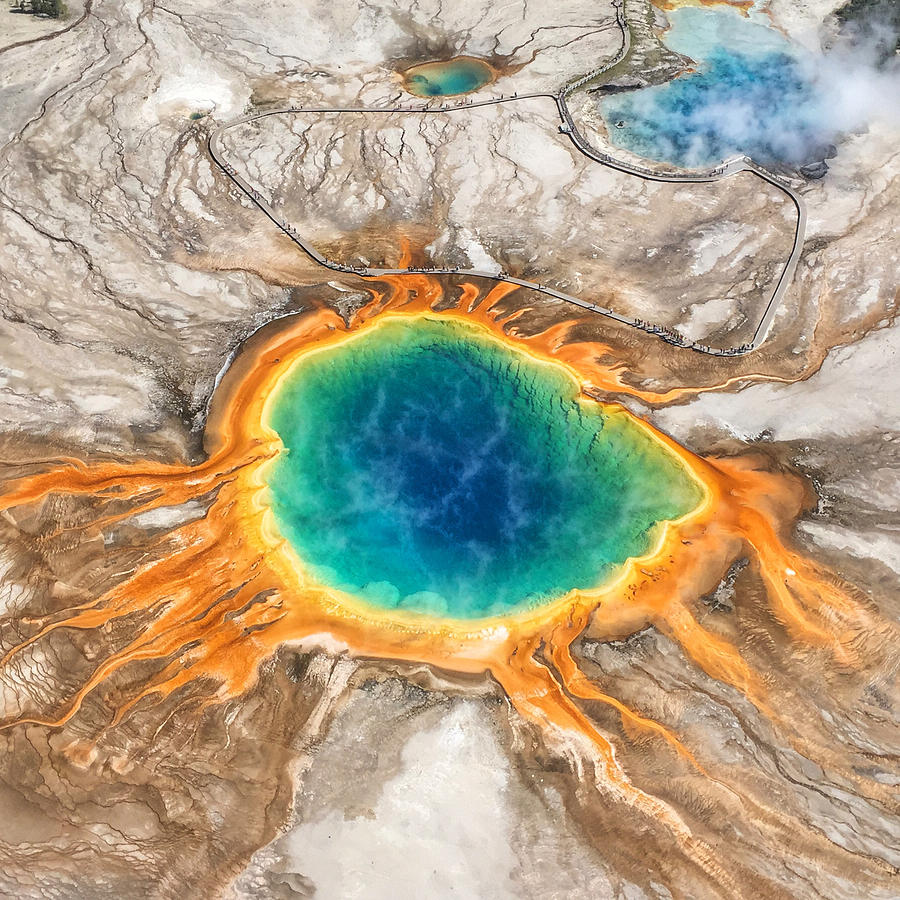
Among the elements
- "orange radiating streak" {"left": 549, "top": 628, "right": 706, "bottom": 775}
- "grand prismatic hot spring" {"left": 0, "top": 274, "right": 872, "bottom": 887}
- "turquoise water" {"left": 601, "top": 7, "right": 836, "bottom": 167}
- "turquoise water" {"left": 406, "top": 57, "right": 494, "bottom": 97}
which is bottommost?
"orange radiating streak" {"left": 549, "top": 628, "right": 706, "bottom": 775}

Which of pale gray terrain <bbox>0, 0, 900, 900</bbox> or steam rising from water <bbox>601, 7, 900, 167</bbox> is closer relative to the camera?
pale gray terrain <bbox>0, 0, 900, 900</bbox>

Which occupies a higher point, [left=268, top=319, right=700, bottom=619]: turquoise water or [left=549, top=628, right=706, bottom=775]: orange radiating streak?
[left=268, top=319, right=700, bottom=619]: turquoise water

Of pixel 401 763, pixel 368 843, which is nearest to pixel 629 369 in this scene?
pixel 401 763

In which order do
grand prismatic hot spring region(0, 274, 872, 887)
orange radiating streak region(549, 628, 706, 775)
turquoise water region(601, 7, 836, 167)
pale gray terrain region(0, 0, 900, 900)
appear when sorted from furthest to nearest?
1. turquoise water region(601, 7, 836, 167)
2. grand prismatic hot spring region(0, 274, 872, 887)
3. orange radiating streak region(549, 628, 706, 775)
4. pale gray terrain region(0, 0, 900, 900)

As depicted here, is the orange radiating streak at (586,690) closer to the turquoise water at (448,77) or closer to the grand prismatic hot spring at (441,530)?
the grand prismatic hot spring at (441,530)

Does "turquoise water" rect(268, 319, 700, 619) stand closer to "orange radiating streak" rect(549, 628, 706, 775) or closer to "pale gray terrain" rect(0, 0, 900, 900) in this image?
"orange radiating streak" rect(549, 628, 706, 775)

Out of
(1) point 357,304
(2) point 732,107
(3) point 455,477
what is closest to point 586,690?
(3) point 455,477

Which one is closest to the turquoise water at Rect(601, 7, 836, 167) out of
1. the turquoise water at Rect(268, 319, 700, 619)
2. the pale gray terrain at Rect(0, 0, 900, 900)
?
the pale gray terrain at Rect(0, 0, 900, 900)

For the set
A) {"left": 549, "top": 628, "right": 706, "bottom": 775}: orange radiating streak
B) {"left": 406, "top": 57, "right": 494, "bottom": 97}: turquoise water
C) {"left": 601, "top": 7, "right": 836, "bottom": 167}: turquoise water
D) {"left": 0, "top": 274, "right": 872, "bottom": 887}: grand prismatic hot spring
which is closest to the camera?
{"left": 549, "top": 628, "right": 706, "bottom": 775}: orange radiating streak
